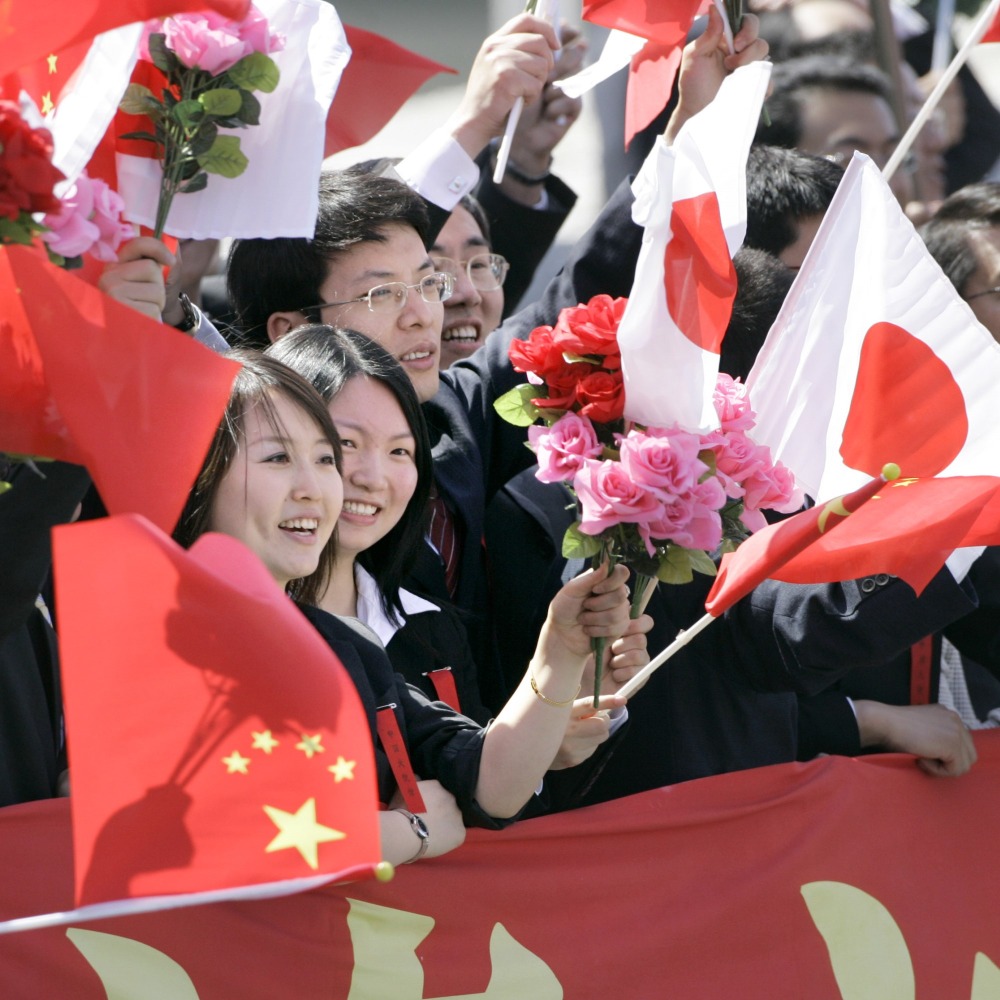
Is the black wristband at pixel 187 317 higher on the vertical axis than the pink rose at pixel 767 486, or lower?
lower

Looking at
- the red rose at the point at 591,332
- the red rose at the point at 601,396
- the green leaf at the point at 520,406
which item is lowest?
the green leaf at the point at 520,406

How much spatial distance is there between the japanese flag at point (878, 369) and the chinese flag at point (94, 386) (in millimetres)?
1111

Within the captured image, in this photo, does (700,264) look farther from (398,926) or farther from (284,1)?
(398,926)

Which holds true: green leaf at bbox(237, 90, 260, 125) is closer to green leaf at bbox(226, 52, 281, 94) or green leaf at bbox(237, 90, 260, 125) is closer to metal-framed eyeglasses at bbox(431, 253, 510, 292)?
green leaf at bbox(226, 52, 281, 94)

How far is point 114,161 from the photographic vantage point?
97.3 inches

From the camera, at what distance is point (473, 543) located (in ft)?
10.8

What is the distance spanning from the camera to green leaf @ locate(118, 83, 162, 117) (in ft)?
7.87

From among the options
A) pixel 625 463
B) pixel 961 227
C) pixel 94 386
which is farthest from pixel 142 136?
pixel 961 227

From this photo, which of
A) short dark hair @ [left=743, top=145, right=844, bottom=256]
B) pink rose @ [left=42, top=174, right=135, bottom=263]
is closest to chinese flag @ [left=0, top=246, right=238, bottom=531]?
pink rose @ [left=42, top=174, right=135, bottom=263]

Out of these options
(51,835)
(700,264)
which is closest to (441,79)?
(700,264)

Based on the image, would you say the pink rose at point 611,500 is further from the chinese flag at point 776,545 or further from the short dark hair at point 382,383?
the short dark hair at point 382,383

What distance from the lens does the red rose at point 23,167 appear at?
6.35ft

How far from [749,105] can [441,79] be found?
5535mm

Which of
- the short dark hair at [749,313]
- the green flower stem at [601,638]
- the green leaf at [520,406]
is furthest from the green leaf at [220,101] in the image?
the short dark hair at [749,313]
